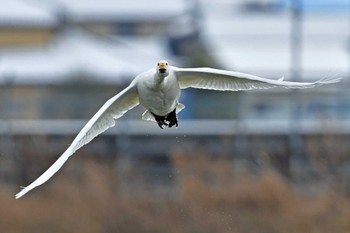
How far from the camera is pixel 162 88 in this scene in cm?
1116

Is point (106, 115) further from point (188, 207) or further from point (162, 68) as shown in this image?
point (188, 207)

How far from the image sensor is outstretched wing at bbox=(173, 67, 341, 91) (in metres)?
11.4

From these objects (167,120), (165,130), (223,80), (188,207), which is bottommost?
(188,207)

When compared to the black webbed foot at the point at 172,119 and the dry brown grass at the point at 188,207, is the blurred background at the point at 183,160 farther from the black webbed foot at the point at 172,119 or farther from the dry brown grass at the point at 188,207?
the black webbed foot at the point at 172,119

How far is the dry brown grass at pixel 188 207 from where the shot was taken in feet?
66.0

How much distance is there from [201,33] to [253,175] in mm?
21868

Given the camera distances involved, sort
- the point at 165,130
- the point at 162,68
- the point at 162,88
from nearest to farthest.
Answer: the point at 162,68, the point at 162,88, the point at 165,130

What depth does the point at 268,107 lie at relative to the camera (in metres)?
30.6

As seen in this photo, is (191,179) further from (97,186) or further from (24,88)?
(24,88)

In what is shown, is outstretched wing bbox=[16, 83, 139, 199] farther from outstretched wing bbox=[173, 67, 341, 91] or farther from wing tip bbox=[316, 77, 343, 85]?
wing tip bbox=[316, 77, 343, 85]

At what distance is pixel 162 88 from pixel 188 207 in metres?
9.62

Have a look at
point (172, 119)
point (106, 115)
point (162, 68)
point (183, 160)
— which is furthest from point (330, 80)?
point (183, 160)

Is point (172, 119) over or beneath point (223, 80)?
beneath

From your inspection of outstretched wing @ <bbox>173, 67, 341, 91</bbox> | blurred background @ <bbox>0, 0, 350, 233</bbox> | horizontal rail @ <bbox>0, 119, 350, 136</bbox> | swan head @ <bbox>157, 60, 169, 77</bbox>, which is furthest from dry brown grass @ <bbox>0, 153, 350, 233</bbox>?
swan head @ <bbox>157, 60, 169, 77</bbox>
